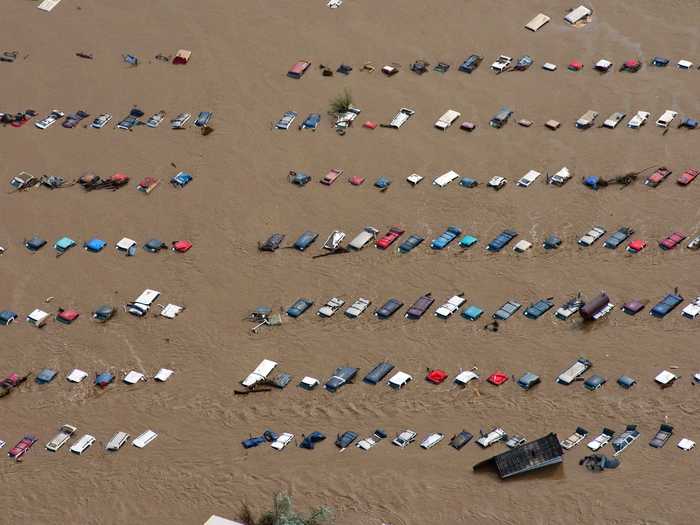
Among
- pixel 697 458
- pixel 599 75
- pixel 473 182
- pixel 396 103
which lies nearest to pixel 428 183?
pixel 473 182

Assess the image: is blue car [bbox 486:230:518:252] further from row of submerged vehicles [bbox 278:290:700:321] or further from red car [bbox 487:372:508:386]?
red car [bbox 487:372:508:386]

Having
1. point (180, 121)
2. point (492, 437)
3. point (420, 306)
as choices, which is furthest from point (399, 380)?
point (180, 121)

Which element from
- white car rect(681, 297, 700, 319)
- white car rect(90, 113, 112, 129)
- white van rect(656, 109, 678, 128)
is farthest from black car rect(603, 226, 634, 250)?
white car rect(90, 113, 112, 129)

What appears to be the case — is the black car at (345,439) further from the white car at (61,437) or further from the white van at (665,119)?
the white van at (665,119)

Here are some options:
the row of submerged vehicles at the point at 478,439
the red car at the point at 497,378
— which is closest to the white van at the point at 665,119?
the red car at the point at 497,378

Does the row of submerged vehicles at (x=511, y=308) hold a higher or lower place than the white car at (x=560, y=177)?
lower

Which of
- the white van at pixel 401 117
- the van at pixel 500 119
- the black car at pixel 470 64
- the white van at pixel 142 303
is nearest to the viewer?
the white van at pixel 142 303

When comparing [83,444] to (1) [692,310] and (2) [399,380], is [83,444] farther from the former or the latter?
(1) [692,310]
